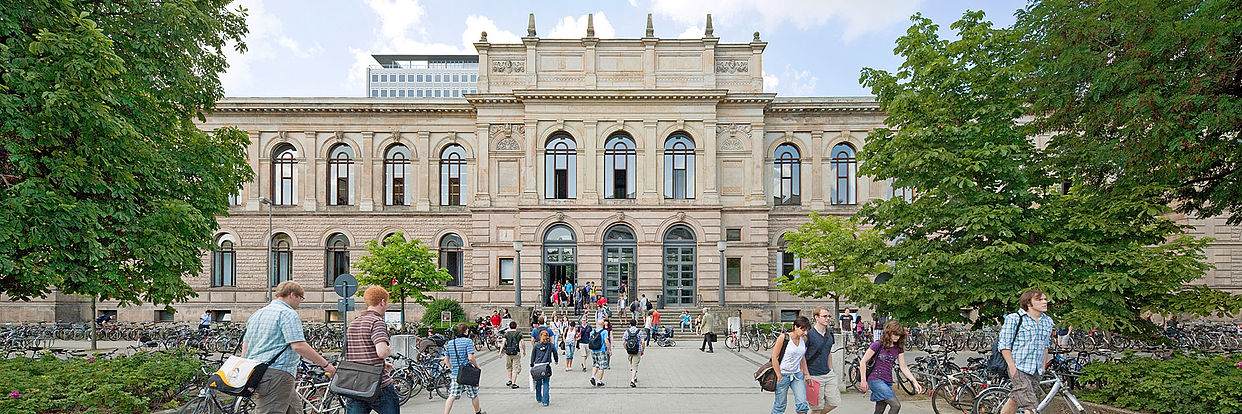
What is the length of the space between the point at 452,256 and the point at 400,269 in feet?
39.0

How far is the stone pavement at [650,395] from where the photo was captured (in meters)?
15.2

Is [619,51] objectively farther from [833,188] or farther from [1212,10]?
[1212,10]

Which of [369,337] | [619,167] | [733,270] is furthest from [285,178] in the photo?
[369,337]

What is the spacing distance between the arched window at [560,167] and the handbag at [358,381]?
3357 centimetres

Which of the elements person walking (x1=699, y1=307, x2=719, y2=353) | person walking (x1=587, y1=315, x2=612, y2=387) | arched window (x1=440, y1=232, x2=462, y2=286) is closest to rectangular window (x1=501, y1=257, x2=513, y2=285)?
arched window (x1=440, y1=232, x2=462, y2=286)

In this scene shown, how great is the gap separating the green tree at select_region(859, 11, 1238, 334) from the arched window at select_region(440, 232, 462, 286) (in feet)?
101

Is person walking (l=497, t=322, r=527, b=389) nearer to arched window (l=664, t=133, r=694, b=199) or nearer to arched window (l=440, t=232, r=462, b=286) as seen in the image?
arched window (l=664, t=133, r=694, b=199)

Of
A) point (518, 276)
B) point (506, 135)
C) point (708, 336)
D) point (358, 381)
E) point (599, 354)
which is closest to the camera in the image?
point (358, 381)

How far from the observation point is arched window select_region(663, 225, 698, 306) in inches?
1656

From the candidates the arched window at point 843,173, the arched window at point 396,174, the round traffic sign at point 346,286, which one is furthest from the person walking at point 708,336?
the arched window at point 396,174

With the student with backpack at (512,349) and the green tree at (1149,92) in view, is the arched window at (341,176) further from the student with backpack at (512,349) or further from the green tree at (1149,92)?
the green tree at (1149,92)

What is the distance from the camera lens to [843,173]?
44.6 meters

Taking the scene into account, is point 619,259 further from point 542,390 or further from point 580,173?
point 542,390

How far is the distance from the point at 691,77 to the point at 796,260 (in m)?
11.3
